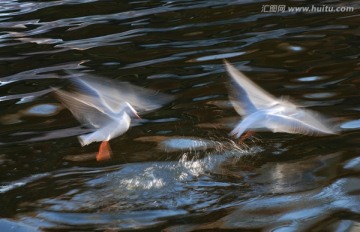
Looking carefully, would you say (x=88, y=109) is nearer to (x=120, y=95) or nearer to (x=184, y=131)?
(x=120, y=95)

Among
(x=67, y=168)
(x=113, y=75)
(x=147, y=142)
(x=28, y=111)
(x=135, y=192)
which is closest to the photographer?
(x=135, y=192)

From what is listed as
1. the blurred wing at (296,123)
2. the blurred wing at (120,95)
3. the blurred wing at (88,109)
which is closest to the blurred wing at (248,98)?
the blurred wing at (296,123)

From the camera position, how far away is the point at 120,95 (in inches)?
191

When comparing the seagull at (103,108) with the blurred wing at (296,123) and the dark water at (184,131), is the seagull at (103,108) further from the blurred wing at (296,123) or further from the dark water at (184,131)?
the blurred wing at (296,123)

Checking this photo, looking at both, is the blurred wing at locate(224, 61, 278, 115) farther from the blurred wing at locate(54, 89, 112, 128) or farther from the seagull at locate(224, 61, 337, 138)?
the blurred wing at locate(54, 89, 112, 128)

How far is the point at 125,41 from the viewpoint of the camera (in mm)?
7758

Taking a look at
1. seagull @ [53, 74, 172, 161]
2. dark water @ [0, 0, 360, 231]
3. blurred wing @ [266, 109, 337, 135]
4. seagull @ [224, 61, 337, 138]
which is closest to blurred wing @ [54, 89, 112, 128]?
seagull @ [53, 74, 172, 161]

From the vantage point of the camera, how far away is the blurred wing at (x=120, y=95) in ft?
15.2

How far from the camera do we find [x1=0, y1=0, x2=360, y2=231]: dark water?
387cm

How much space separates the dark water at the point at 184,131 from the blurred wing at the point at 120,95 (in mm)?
144

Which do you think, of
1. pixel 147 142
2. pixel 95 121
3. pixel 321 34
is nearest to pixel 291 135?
pixel 147 142

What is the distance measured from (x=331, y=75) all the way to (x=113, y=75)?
6.42 ft

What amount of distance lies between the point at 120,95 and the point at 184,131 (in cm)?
55

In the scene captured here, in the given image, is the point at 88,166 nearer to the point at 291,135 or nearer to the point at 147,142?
the point at 147,142
